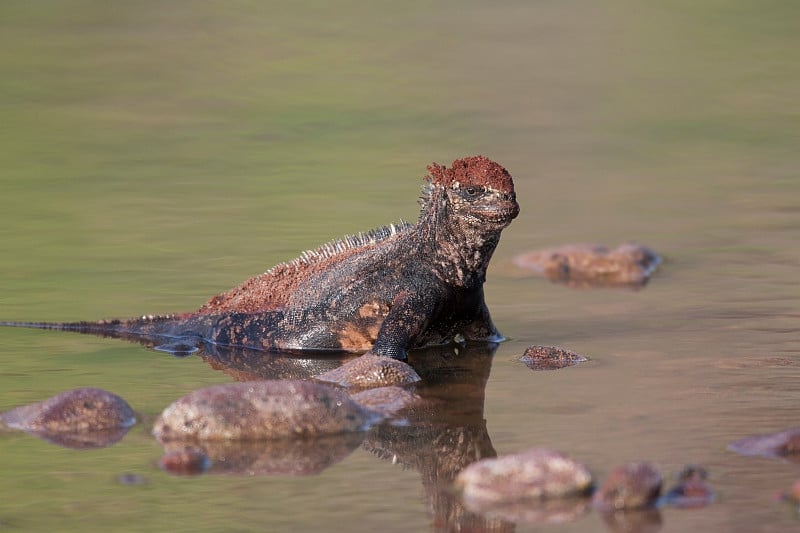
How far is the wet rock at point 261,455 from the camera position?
6988mm

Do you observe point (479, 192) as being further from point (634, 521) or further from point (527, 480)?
point (634, 521)

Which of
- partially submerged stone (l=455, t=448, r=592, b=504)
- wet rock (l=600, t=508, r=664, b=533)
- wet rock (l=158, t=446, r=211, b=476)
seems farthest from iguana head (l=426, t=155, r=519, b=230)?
wet rock (l=600, t=508, r=664, b=533)

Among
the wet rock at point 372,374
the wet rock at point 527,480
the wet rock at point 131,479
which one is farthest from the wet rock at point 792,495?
the wet rock at point 372,374

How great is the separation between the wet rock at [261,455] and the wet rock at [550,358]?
6.16 feet

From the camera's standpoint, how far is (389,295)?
32.3 feet

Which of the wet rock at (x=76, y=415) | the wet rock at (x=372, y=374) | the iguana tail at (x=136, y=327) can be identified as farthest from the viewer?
the iguana tail at (x=136, y=327)

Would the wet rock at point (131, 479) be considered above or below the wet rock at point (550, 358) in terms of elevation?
below

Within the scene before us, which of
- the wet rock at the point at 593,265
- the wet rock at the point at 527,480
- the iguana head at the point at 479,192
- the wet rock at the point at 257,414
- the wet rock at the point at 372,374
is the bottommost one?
the wet rock at the point at 527,480

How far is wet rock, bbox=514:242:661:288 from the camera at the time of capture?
11.9 m

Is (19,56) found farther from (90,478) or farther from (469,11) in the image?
(90,478)

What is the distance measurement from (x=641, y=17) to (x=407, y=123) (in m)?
7.54

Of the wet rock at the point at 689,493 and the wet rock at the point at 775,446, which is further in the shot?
the wet rock at the point at 775,446

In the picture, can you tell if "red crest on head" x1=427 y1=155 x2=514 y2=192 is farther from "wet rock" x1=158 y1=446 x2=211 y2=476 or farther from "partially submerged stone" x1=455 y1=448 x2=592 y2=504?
"partially submerged stone" x1=455 y1=448 x2=592 y2=504

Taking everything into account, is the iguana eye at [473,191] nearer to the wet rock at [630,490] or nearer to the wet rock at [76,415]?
the wet rock at [76,415]
